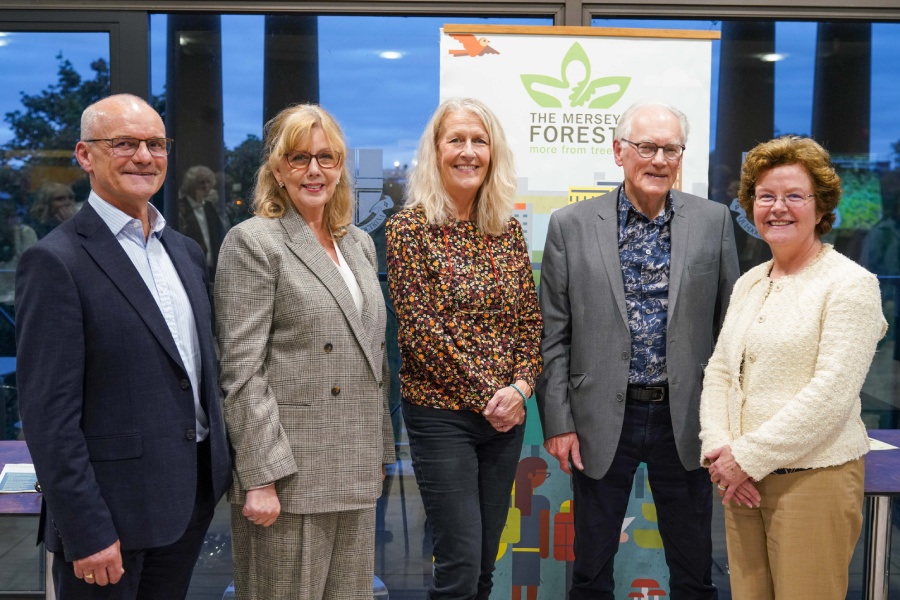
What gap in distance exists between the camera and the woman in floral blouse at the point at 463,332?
227 centimetres

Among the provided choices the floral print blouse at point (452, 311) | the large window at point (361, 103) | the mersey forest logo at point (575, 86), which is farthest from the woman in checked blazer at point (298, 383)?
the large window at point (361, 103)

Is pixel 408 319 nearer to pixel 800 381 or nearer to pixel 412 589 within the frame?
pixel 800 381

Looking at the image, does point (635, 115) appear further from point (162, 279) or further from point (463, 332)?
point (162, 279)

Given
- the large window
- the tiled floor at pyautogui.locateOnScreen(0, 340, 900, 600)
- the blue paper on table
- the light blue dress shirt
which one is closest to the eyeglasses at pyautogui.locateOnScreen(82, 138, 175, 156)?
the light blue dress shirt

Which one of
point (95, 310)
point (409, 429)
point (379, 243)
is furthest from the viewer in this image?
point (379, 243)

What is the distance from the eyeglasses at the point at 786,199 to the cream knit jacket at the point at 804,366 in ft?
0.51

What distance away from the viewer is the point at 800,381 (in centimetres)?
207

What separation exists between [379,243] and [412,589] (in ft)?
5.23

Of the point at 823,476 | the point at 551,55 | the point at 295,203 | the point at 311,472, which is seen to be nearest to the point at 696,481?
the point at 823,476

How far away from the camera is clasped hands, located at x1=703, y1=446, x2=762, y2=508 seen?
7.00 ft

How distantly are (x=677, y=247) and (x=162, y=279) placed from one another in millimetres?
1478

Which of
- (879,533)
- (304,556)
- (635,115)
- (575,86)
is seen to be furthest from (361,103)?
(879,533)

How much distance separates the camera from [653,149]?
7.90 ft

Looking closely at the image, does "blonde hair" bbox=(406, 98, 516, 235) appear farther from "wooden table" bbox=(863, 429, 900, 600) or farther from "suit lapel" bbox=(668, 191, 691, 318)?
"wooden table" bbox=(863, 429, 900, 600)
